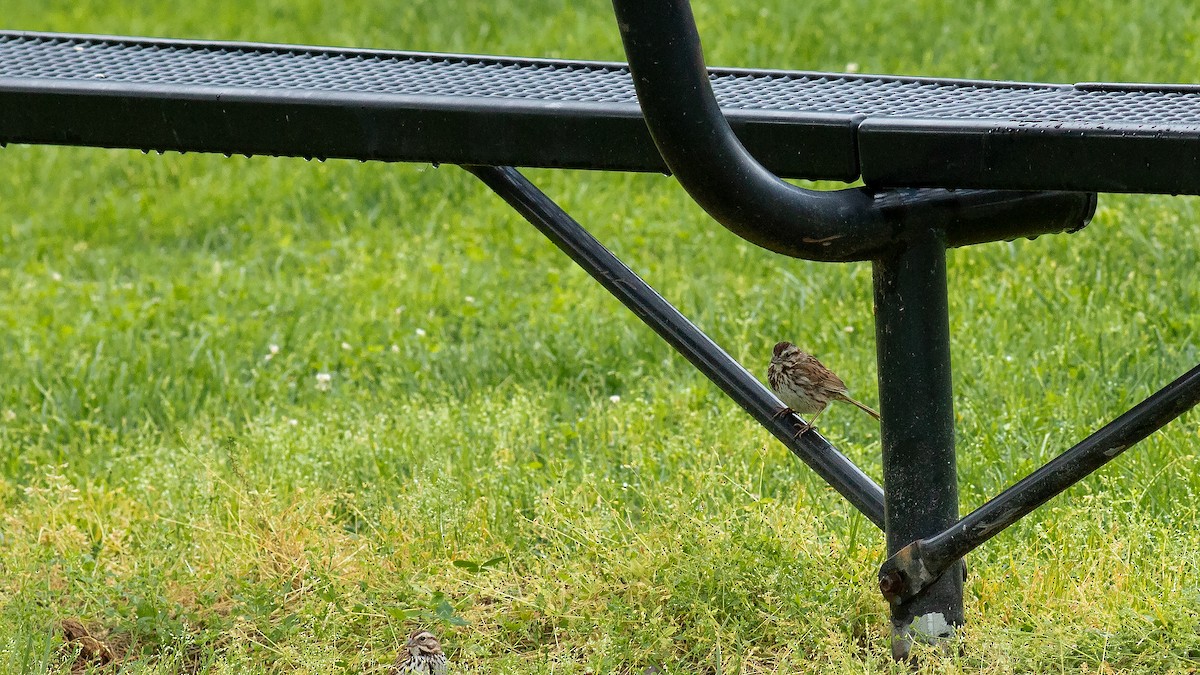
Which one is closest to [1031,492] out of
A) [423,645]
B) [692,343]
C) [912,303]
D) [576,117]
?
[912,303]

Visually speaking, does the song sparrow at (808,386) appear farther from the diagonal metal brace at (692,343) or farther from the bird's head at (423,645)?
the bird's head at (423,645)

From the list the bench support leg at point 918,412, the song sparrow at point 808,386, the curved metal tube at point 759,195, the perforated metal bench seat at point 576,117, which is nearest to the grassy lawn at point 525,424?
the bench support leg at point 918,412

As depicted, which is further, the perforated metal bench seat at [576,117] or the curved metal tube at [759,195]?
the perforated metal bench seat at [576,117]

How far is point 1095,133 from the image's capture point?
8.68ft

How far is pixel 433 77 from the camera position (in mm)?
3521

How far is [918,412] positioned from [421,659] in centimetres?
128

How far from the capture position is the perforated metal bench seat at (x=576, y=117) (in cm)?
271

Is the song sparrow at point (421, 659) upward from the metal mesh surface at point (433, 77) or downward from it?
downward

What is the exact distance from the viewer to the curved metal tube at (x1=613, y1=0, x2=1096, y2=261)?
7.89 ft

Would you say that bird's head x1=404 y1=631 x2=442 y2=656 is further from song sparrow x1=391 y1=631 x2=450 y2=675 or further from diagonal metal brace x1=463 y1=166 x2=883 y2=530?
diagonal metal brace x1=463 y1=166 x2=883 y2=530

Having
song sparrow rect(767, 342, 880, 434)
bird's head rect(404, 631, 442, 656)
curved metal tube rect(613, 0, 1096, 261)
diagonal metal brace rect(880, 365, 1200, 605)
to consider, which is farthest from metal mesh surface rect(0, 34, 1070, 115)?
bird's head rect(404, 631, 442, 656)

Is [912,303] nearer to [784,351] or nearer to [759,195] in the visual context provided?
[759,195]

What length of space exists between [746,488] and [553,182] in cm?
365

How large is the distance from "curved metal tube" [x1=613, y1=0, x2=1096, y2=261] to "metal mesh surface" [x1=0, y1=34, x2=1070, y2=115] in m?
0.22
